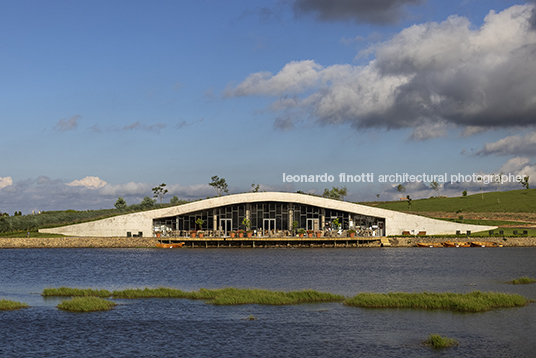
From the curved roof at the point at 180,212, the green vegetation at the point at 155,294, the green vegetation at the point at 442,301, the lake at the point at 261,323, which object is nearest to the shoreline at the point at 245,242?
the curved roof at the point at 180,212

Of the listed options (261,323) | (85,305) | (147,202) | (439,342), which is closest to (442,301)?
(439,342)

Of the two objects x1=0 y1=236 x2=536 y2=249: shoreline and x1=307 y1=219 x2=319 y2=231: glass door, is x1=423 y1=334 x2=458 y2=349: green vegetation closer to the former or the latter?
x1=0 y1=236 x2=536 y2=249: shoreline

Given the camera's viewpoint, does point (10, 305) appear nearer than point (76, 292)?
→ Yes

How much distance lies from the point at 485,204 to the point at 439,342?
536 ft

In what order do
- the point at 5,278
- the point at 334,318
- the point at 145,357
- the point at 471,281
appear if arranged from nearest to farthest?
1. the point at 145,357
2. the point at 334,318
3. the point at 471,281
4. the point at 5,278

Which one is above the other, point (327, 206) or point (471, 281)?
point (327, 206)

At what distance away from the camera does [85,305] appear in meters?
31.5

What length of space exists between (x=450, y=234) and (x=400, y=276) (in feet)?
179

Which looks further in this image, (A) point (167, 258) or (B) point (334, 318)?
(A) point (167, 258)

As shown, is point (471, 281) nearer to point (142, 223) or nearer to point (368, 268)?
point (368, 268)

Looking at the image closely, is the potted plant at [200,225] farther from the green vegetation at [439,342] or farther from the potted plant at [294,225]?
the green vegetation at [439,342]

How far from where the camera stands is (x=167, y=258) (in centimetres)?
7031

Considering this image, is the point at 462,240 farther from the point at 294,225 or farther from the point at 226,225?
the point at 226,225

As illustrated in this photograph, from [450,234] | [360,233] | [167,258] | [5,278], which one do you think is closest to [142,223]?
[167,258]
